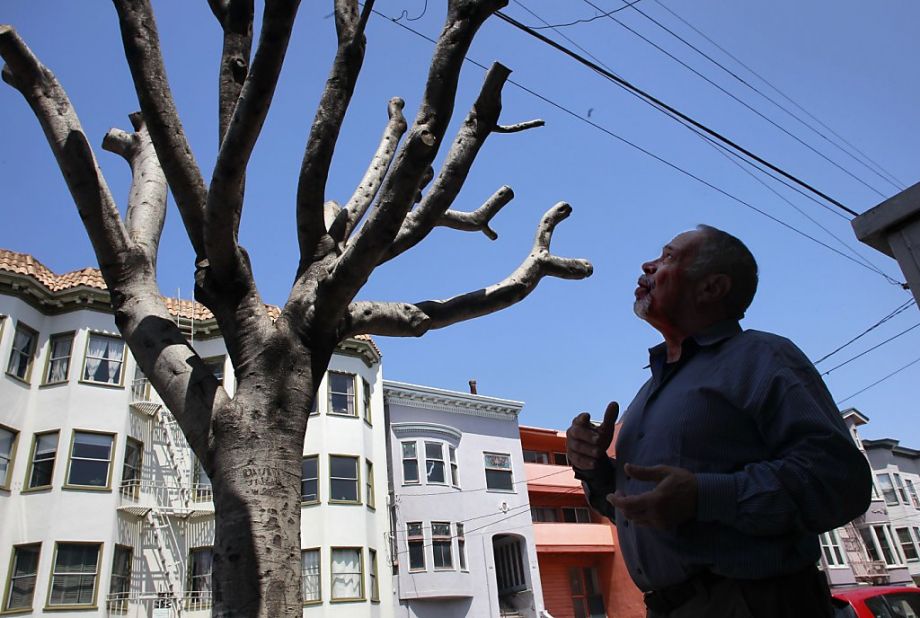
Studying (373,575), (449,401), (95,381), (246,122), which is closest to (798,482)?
(246,122)

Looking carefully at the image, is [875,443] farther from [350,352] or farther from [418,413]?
[350,352]

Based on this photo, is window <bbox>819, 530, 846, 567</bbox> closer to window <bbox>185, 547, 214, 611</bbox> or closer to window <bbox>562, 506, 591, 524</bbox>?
window <bbox>562, 506, 591, 524</bbox>

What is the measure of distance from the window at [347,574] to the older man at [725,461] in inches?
751

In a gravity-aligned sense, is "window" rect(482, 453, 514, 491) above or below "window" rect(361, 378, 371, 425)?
below

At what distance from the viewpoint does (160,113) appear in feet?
12.6

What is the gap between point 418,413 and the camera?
83.7ft

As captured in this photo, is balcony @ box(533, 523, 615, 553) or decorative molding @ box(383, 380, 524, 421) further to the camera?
balcony @ box(533, 523, 615, 553)

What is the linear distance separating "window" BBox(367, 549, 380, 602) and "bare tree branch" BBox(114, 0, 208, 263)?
1817 cm

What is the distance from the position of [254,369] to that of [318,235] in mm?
1022

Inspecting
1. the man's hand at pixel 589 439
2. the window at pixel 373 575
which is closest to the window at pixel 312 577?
the window at pixel 373 575

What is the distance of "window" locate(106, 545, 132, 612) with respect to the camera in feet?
56.5

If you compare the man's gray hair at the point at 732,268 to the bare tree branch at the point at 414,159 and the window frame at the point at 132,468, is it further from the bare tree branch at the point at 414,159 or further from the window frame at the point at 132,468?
the window frame at the point at 132,468

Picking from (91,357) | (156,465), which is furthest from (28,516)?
(91,357)

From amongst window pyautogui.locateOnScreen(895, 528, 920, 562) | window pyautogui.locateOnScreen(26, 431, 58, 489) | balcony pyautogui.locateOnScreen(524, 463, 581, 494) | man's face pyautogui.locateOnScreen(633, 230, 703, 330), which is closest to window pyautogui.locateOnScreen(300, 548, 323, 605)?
window pyautogui.locateOnScreen(26, 431, 58, 489)
